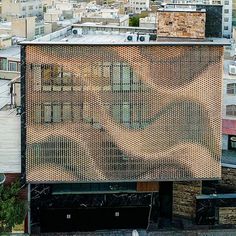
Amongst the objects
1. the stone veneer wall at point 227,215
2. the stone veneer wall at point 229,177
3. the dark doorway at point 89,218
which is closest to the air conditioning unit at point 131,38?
the stone veneer wall at point 229,177

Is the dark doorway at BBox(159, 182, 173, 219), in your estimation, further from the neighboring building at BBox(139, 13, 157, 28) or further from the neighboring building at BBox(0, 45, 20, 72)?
the neighboring building at BBox(139, 13, 157, 28)

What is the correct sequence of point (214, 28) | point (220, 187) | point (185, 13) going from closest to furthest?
1. point (220, 187)
2. point (185, 13)
3. point (214, 28)

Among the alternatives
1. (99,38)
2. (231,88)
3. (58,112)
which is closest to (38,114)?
(58,112)

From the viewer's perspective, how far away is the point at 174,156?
118 feet

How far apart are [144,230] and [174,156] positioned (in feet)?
16.0

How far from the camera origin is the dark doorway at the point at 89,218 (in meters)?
37.8

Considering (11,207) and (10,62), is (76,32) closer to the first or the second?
(10,62)

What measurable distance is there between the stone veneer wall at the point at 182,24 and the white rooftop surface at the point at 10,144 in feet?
39.8

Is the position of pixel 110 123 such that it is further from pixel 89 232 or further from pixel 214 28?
pixel 214 28

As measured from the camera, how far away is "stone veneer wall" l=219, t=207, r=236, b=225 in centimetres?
3784

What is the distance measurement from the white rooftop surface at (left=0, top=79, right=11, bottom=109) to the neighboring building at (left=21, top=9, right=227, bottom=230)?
5.86m

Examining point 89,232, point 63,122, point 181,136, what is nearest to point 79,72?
point 63,122

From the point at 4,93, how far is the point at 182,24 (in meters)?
12.4

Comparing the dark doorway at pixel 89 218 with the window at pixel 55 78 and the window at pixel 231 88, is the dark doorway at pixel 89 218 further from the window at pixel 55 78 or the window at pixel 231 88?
the window at pixel 231 88
